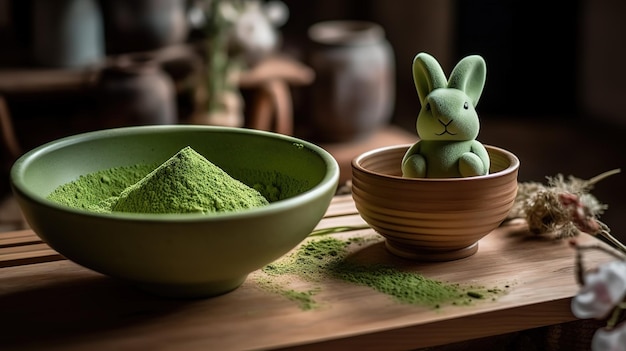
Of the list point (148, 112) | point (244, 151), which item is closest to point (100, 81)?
point (148, 112)

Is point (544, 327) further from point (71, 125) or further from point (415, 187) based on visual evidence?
point (71, 125)

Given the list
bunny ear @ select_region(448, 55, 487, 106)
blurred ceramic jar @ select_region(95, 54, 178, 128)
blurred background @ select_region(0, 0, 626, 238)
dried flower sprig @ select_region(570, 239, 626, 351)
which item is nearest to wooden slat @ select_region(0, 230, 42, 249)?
bunny ear @ select_region(448, 55, 487, 106)

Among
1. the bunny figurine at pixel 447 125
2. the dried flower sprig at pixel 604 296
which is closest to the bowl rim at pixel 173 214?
the bunny figurine at pixel 447 125

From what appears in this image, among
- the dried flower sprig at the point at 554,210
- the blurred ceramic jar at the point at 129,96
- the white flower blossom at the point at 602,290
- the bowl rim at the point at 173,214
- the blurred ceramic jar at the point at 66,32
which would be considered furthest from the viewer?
the blurred ceramic jar at the point at 66,32

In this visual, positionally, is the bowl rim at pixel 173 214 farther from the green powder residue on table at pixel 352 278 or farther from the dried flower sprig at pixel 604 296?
the dried flower sprig at pixel 604 296

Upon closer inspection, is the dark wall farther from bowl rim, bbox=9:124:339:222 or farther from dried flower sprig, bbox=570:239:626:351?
dried flower sprig, bbox=570:239:626:351

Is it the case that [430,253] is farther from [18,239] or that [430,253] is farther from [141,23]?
[141,23]
